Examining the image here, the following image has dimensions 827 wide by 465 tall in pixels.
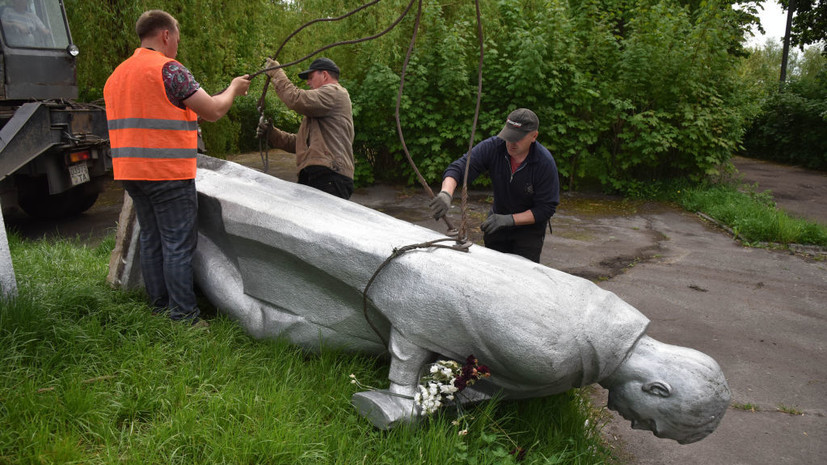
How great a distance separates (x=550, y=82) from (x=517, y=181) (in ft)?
20.4

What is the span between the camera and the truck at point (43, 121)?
5508mm

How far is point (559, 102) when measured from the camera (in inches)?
376

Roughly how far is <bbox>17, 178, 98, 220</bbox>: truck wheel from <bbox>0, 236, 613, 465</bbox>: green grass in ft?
13.5

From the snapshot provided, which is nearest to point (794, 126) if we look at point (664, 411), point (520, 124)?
point (520, 124)

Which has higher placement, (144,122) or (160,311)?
(144,122)

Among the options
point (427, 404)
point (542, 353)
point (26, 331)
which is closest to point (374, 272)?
point (427, 404)

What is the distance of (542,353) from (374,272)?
821 mm

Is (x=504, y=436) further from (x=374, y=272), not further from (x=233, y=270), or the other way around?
(x=233, y=270)

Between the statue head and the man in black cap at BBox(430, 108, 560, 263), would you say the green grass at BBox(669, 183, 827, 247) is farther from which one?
the statue head

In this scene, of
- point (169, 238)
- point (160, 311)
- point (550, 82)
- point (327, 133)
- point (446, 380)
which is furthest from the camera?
point (550, 82)

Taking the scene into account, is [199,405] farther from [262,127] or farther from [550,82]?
[550,82]

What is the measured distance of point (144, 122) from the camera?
9.72ft

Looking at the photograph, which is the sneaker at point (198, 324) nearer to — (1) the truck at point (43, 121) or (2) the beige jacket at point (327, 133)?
(2) the beige jacket at point (327, 133)

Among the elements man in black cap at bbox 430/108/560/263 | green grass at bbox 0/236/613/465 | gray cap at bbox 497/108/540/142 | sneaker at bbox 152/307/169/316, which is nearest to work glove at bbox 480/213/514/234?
man in black cap at bbox 430/108/560/263
